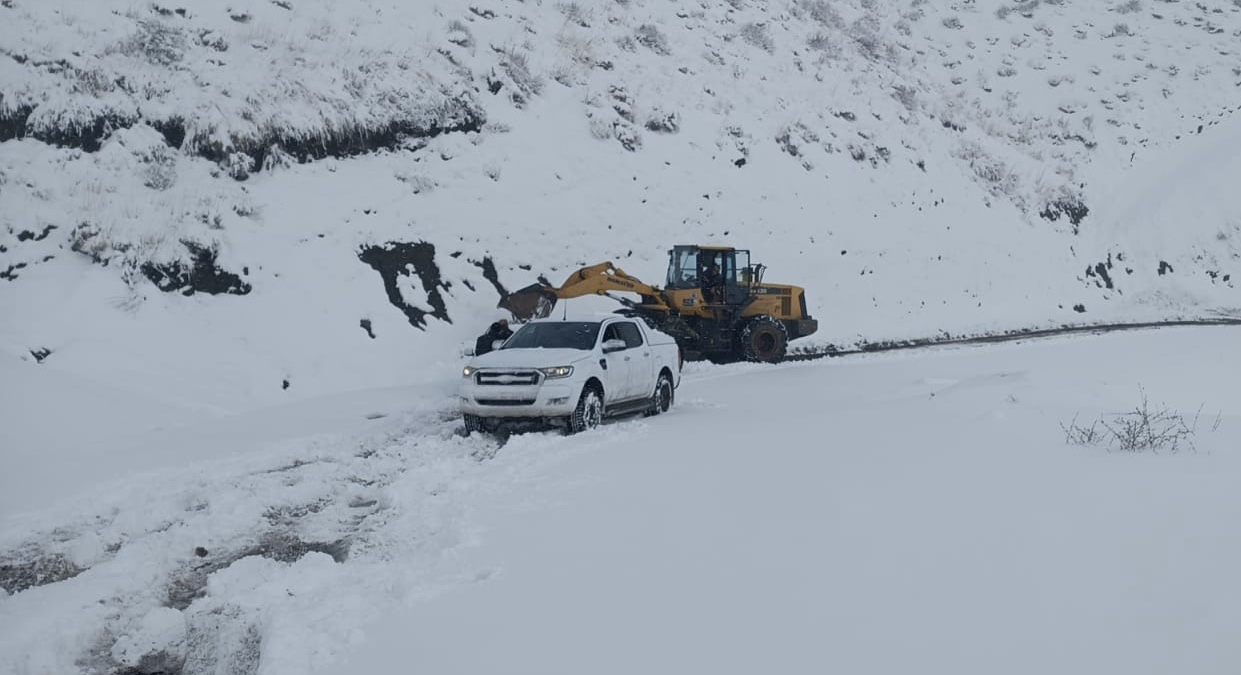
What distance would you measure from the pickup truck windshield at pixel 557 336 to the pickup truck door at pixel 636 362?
621 millimetres

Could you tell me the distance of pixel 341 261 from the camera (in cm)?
1789

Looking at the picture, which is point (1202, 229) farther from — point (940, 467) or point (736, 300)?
point (940, 467)

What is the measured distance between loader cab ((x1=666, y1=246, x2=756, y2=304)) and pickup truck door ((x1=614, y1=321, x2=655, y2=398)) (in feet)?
21.6

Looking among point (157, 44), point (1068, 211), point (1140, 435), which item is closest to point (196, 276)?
point (157, 44)

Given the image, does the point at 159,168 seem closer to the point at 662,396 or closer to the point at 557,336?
the point at 557,336

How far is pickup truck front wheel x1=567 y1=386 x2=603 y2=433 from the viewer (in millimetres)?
12141

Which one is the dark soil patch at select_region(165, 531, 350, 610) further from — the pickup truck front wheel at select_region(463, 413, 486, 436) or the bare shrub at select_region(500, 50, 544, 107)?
the bare shrub at select_region(500, 50, 544, 107)

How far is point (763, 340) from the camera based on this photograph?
21.2 meters

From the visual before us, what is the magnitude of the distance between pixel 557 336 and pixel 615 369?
1.01 m

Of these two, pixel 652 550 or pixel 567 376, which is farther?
pixel 567 376

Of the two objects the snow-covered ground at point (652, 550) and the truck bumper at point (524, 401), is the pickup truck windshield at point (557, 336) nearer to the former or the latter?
the truck bumper at point (524, 401)

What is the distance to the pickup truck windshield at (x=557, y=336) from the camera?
13258 mm

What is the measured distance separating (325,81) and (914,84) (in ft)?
92.4

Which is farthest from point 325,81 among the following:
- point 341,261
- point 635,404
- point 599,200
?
point 635,404
